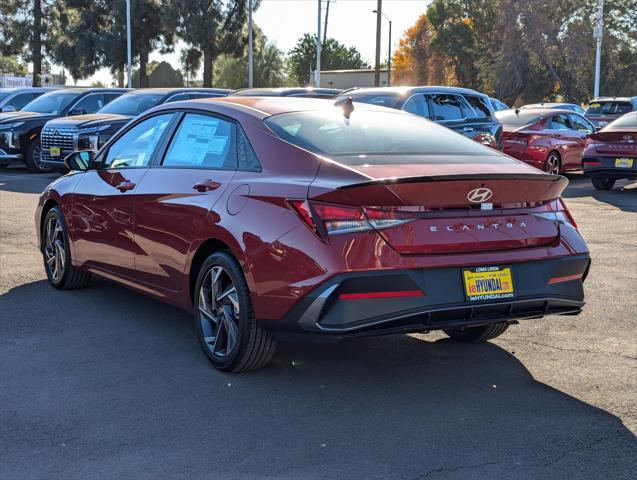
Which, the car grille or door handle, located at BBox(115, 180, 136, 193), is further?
the car grille

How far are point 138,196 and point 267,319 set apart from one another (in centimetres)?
178

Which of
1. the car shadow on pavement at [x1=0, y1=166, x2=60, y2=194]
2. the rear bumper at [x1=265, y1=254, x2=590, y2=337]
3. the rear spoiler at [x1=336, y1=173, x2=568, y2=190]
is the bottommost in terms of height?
the car shadow on pavement at [x1=0, y1=166, x2=60, y2=194]

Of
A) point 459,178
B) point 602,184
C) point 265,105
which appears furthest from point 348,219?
point 602,184

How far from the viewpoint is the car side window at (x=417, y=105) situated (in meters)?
13.4

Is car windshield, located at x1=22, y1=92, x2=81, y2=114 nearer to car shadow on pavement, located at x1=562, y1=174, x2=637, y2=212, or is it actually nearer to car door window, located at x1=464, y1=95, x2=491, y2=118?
car door window, located at x1=464, y1=95, x2=491, y2=118

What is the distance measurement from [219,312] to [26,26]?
56.3 metres

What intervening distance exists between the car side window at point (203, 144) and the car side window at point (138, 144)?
258mm

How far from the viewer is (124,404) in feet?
14.9

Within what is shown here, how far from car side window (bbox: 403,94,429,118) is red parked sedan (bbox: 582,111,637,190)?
3.59 metres

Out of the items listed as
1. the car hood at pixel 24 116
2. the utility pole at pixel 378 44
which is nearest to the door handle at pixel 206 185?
the car hood at pixel 24 116

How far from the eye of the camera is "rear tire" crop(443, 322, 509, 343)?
5.74 metres

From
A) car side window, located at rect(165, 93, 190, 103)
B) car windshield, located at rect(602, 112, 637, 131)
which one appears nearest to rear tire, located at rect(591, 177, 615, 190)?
car windshield, located at rect(602, 112, 637, 131)

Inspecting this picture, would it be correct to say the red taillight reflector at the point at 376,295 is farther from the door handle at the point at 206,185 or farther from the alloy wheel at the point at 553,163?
the alloy wheel at the point at 553,163

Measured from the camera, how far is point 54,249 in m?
7.32
